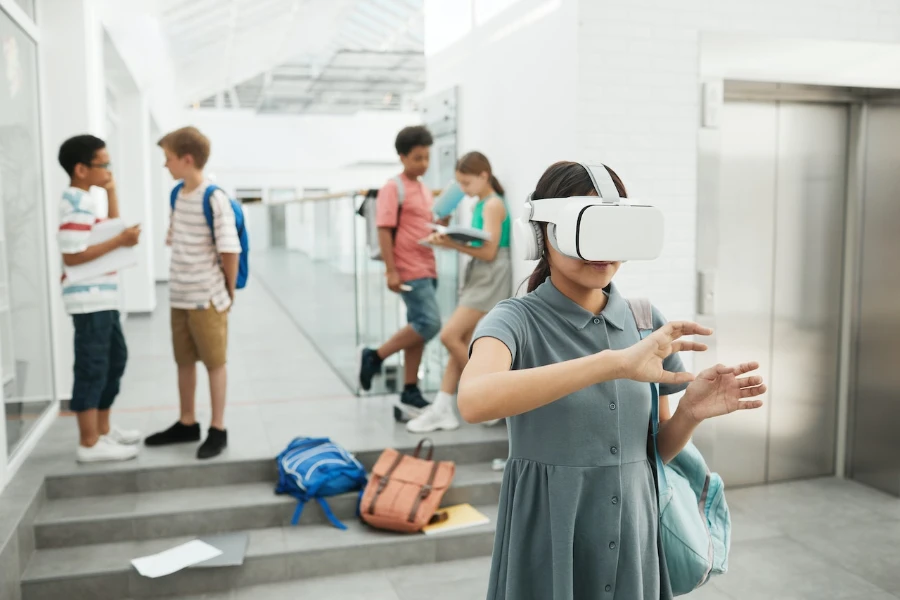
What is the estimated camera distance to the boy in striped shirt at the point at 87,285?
3684 mm

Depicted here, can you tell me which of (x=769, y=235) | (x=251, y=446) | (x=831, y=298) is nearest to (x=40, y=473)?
(x=251, y=446)

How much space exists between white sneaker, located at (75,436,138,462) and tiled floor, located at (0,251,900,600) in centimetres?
6

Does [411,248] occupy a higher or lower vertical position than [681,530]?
higher

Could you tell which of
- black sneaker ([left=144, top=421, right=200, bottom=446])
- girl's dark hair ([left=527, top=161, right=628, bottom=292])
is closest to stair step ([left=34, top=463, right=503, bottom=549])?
black sneaker ([left=144, top=421, right=200, bottom=446])

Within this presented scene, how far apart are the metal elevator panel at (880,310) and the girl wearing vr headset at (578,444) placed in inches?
140

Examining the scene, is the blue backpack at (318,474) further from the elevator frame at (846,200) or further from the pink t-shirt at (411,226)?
the elevator frame at (846,200)

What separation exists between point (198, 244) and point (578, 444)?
2.85 metres

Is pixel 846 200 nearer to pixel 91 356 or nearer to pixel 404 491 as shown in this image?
pixel 404 491

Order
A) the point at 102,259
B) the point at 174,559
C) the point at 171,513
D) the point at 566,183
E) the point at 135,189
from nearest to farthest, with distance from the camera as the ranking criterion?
1. the point at 566,183
2. the point at 174,559
3. the point at 171,513
4. the point at 102,259
5. the point at 135,189

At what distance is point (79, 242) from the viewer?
3.69 metres

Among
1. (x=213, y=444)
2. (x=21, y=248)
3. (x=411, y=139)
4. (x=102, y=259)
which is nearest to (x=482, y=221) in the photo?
(x=411, y=139)

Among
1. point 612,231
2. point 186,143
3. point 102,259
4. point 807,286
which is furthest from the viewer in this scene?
point 807,286

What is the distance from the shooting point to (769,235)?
4535 millimetres

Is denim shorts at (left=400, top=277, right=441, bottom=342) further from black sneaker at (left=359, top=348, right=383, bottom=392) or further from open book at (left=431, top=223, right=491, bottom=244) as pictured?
open book at (left=431, top=223, right=491, bottom=244)
